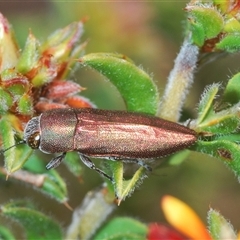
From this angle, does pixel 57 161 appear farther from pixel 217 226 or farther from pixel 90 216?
pixel 217 226

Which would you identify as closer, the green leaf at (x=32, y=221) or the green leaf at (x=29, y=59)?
the green leaf at (x=29, y=59)

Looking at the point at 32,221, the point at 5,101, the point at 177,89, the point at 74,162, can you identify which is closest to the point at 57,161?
the point at 74,162

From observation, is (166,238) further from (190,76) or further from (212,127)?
(190,76)

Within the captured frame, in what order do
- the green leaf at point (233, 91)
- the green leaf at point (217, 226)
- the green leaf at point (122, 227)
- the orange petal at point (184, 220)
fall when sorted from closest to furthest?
the green leaf at point (217, 226)
the orange petal at point (184, 220)
the green leaf at point (233, 91)
the green leaf at point (122, 227)

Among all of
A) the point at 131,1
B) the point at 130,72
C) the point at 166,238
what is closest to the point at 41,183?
the point at 130,72

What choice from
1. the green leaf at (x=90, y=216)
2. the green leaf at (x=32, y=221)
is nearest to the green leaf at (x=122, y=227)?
the green leaf at (x=90, y=216)

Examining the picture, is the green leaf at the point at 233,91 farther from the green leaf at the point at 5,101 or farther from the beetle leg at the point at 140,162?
the green leaf at the point at 5,101

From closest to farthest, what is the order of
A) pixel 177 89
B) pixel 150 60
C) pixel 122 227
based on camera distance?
1. pixel 177 89
2. pixel 122 227
3. pixel 150 60
